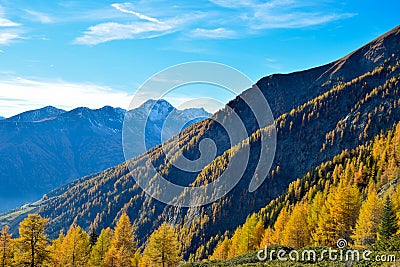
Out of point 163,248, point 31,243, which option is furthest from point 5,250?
point 163,248

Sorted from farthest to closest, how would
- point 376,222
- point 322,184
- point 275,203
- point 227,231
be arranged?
1. point 227,231
2. point 275,203
3. point 322,184
4. point 376,222

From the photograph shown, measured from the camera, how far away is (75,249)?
58000mm

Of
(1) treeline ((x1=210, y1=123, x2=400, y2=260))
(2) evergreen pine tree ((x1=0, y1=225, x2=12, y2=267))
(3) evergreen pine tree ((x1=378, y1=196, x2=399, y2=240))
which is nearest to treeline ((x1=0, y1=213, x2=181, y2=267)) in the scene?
(2) evergreen pine tree ((x1=0, y1=225, x2=12, y2=267))

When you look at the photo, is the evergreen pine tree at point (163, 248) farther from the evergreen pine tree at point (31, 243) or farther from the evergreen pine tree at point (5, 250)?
the evergreen pine tree at point (5, 250)

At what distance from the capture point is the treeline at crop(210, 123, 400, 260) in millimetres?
56469

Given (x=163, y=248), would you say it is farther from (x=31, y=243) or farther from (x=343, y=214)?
(x=343, y=214)

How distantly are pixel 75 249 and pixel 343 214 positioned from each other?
4800cm

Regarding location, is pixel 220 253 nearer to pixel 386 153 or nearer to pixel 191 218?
pixel 386 153

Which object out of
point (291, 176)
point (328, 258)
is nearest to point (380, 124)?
point (291, 176)

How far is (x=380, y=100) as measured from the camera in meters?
178

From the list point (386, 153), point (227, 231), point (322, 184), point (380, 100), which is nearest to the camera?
point (386, 153)

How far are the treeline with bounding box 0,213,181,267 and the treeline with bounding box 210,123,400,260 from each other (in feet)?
86.6

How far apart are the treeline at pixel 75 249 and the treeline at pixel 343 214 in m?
26.4

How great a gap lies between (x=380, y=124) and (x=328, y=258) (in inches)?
6055
